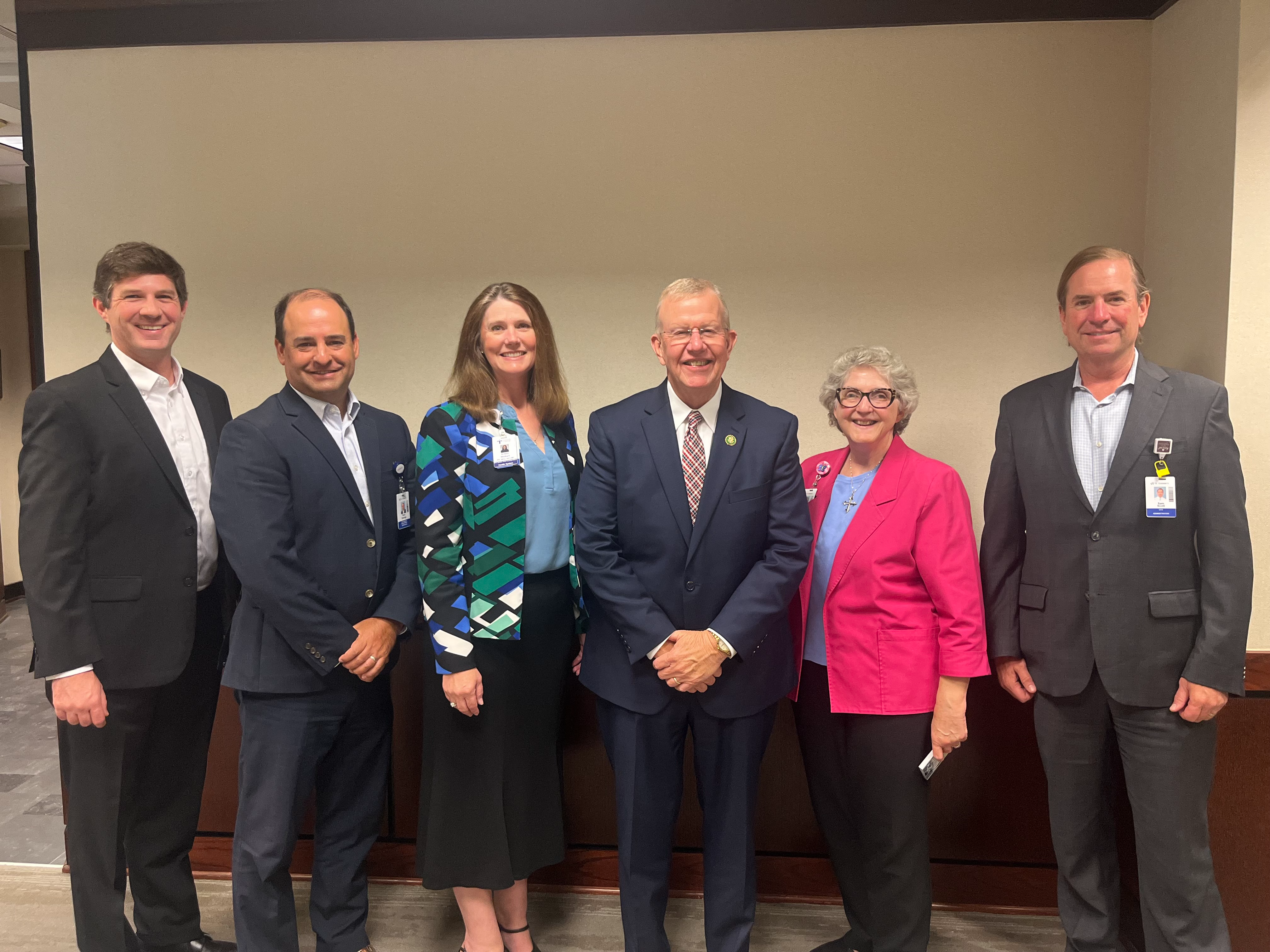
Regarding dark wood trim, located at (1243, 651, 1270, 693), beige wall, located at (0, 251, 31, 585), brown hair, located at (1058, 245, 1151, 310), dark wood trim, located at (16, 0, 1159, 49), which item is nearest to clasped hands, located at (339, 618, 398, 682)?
brown hair, located at (1058, 245, 1151, 310)

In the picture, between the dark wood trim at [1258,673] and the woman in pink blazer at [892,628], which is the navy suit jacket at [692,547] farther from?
the dark wood trim at [1258,673]

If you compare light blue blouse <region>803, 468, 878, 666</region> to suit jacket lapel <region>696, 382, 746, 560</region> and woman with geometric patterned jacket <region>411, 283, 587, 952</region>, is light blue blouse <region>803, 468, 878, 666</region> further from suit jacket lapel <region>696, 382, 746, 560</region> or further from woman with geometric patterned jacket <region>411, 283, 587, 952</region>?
woman with geometric patterned jacket <region>411, 283, 587, 952</region>

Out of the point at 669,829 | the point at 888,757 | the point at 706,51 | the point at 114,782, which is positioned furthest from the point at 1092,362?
the point at 114,782

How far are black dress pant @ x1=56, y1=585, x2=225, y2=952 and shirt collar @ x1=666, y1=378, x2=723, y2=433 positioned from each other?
1474 millimetres

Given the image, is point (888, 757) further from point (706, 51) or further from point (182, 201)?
point (182, 201)

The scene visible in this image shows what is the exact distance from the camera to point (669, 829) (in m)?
2.12

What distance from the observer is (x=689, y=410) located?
208 centimetres

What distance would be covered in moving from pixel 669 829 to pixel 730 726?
339mm

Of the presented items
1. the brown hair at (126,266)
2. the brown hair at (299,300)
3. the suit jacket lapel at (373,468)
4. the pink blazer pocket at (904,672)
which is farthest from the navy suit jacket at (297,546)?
the pink blazer pocket at (904,672)

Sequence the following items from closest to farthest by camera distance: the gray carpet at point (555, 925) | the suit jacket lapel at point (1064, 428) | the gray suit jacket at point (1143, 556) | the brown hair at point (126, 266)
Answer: the gray suit jacket at point (1143, 556)
the suit jacket lapel at point (1064, 428)
the brown hair at point (126, 266)
the gray carpet at point (555, 925)

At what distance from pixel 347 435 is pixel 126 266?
75 centimetres

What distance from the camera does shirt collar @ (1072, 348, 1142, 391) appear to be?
2043 millimetres

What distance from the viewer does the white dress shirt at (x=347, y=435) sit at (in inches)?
83.9

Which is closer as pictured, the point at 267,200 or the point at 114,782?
the point at 114,782
